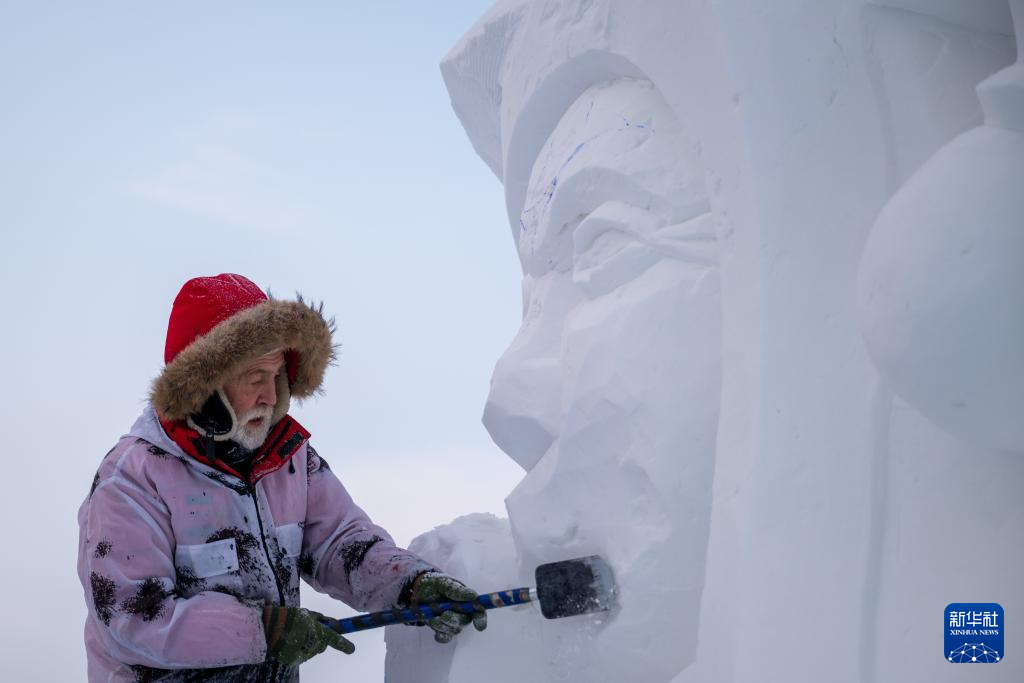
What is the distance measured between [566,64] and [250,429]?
104 cm

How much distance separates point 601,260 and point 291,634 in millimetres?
945

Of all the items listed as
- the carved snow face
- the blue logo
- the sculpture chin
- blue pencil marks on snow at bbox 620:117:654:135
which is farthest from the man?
the sculpture chin

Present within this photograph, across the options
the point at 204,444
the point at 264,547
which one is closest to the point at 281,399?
the point at 204,444

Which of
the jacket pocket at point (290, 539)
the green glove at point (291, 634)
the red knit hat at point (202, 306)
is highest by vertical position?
the red knit hat at point (202, 306)

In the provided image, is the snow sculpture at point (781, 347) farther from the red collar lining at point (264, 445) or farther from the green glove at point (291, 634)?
the red collar lining at point (264, 445)

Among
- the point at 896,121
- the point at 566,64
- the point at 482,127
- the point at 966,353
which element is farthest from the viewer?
the point at 482,127

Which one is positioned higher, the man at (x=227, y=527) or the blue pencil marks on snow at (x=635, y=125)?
the blue pencil marks on snow at (x=635, y=125)

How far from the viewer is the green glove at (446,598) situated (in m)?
1.99

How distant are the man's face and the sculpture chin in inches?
54.0

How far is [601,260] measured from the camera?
1796mm

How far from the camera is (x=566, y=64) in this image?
1.97 meters

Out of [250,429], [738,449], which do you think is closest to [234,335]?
[250,429]

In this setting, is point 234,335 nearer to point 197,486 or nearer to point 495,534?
point 197,486

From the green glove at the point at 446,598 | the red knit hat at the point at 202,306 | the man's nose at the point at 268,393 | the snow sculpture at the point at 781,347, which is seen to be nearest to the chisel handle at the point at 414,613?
the green glove at the point at 446,598
